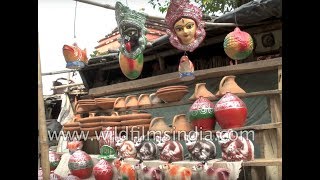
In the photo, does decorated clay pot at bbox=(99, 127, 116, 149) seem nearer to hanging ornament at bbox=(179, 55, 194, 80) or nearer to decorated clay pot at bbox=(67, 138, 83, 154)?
decorated clay pot at bbox=(67, 138, 83, 154)

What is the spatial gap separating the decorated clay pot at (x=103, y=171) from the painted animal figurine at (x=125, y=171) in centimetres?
13

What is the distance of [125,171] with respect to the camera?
3.86m

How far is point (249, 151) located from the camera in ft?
10.4

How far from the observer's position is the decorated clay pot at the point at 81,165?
434 centimetres

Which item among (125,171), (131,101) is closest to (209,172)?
(125,171)

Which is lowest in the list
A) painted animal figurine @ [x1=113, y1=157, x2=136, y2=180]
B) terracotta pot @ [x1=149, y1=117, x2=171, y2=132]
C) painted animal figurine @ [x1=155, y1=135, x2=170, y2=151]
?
painted animal figurine @ [x1=113, y1=157, x2=136, y2=180]

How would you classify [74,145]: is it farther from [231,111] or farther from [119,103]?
[231,111]

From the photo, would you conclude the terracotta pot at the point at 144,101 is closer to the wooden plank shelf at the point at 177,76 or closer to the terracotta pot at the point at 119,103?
the terracotta pot at the point at 119,103

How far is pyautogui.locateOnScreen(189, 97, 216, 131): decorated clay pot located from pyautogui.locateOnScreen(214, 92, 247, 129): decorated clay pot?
11 cm

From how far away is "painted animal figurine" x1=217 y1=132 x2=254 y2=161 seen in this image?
3.14 metres

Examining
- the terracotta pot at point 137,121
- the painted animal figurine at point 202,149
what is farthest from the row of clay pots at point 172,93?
the painted animal figurine at point 202,149

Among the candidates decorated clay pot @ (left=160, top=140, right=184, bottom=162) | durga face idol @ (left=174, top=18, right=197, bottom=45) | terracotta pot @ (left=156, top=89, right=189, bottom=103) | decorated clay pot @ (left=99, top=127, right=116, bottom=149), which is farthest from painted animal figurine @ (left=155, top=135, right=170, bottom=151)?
durga face idol @ (left=174, top=18, right=197, bottom=45)

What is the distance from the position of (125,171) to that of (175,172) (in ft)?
2.25
